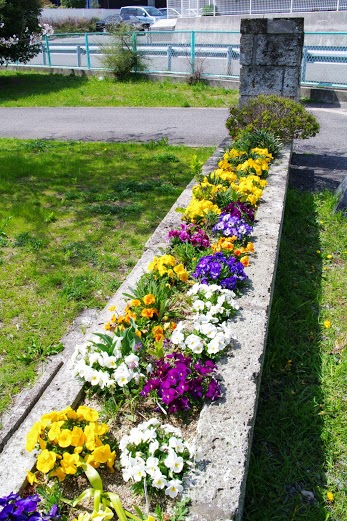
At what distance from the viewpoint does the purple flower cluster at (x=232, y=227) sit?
3.95m

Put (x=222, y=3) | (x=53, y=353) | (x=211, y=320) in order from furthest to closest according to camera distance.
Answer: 1. (x=222, y=3)
2. (x=53, y=353)
3. (x=211, y=320)

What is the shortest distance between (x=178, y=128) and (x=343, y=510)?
961cm

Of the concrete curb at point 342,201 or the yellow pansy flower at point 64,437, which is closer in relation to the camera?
the yellow pansy flower at point 64,437

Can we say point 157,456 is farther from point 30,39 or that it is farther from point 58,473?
point 30,39

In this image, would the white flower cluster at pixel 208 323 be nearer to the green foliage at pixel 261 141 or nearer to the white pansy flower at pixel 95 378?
the white pansy flower at pixel 95 378

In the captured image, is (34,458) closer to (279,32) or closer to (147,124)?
(279,32)

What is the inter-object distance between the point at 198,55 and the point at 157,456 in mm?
15826

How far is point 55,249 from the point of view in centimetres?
523

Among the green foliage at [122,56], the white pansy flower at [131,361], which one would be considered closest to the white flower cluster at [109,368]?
the white pansy flower at [131,361]

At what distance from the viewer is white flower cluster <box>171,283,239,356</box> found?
2.67 metres

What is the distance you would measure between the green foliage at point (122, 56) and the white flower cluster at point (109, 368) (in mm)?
16038

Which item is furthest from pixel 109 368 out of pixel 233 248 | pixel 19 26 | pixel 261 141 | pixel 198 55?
pixel 19 26

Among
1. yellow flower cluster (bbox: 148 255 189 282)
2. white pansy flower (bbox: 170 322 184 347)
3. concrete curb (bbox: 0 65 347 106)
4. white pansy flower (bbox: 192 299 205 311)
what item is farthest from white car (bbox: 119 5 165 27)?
white pansy flower (bbox: 170 322 184 347)

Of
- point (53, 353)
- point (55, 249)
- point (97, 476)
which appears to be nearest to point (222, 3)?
point (55, 249)
